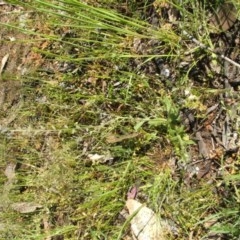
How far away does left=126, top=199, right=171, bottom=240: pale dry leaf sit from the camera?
92.0 inches

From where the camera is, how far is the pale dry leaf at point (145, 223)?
92.0 inches

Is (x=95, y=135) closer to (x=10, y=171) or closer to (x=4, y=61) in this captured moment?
(x=10, y=171)

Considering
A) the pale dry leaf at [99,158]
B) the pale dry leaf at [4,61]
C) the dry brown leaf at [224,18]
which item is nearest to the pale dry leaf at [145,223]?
the pale dry leaf at [99,158]

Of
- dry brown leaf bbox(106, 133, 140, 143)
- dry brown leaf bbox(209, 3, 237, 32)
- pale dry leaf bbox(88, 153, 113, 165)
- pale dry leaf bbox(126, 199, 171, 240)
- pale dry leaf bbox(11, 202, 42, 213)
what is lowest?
pale dry leaf bbox(11, 202, 42, 213)

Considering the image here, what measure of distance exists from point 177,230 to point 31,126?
985mm

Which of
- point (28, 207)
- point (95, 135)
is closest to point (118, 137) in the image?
point (95, 135)

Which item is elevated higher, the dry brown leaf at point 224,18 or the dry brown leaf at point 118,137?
the dry brown leaf at point 224,18

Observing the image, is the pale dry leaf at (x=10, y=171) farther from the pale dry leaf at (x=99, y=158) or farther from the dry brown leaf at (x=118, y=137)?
the dry brown leaf at (x=118, y=137)

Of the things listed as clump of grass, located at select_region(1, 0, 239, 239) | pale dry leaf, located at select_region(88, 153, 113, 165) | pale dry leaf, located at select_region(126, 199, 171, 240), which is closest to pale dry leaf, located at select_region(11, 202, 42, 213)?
clump of grass, located at select_region(1, 0, 239, 239)

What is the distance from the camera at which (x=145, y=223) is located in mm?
2383

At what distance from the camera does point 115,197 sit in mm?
2453

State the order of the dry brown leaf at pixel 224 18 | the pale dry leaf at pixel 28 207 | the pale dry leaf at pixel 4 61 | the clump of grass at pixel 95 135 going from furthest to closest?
the pale dry leaf at pixel 4 61
the pale dry leaf at pixel 28 207
the clump of grass at pixel 95 135
the dry brown leaf at pixel 224 18

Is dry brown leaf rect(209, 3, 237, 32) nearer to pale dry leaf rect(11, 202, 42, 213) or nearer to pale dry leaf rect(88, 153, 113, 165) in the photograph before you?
pale dry leaf rect(88, 153, 113, 165)

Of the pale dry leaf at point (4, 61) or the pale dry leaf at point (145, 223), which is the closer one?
the pale dry leaf at point (145, 223)
